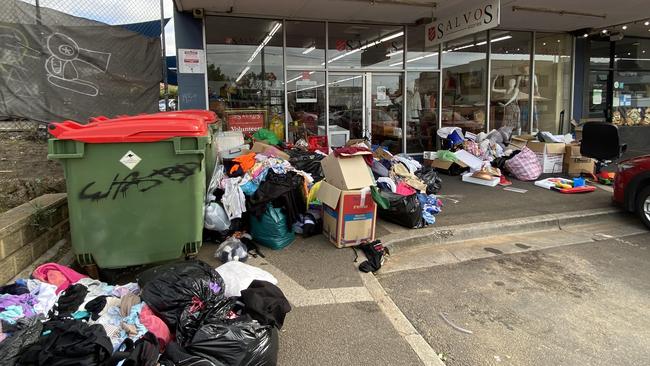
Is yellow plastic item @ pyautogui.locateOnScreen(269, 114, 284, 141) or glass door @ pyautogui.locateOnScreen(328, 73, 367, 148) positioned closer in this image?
yellow plastic item @ pyautogui.locateOnScreen(269, 114, 284, 141)

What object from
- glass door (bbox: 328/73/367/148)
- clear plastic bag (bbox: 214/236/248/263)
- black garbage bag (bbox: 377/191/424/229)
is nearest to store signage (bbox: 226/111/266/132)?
glass door (bbox: 328/73/367/148)

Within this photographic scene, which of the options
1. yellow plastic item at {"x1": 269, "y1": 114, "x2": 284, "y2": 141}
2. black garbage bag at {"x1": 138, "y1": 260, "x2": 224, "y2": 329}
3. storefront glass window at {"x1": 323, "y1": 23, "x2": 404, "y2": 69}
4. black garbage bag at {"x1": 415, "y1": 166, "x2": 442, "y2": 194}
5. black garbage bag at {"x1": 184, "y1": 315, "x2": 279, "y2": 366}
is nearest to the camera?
black garbage bag at {"x1": 184, "y1": 315, "x2": 279, "y2": 366}

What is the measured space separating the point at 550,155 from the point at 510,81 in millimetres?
2712

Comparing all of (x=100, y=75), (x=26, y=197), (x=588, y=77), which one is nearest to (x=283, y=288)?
(x=26, y=197)

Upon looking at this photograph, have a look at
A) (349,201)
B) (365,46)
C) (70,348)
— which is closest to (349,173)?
(349,201)

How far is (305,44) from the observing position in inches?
355

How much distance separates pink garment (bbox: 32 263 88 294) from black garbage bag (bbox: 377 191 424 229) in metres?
3.43

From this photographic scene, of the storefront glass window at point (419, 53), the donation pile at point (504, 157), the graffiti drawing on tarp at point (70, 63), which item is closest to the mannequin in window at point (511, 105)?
the donation pile at point (504, 157)

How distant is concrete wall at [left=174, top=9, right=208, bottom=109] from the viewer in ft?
25.6

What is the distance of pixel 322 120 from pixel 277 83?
123 centimetres

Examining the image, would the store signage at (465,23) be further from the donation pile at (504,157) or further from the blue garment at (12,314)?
the blue garment at (12,314)

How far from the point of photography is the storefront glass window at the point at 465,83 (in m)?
Result: 10.3

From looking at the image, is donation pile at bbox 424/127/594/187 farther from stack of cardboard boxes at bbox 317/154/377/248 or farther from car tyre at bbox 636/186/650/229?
stack of cardboard boxes at bbox 317/154/377/248

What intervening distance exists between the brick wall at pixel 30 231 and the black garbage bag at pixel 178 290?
1035mm
